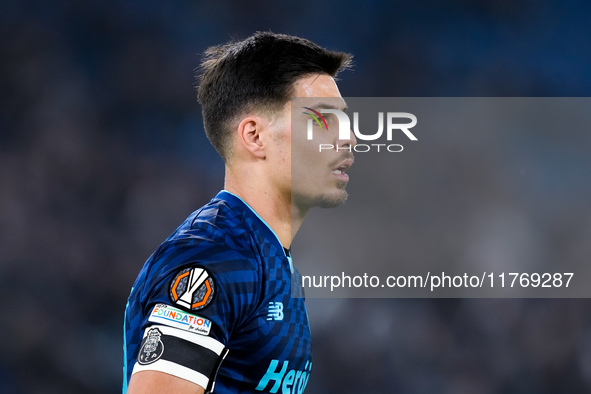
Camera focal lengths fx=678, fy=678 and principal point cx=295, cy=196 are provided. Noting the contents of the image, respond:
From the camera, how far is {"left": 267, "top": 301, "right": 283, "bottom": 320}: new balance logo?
6.31ft

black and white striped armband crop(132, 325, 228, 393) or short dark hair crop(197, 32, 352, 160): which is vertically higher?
short dark hair crop(197, 32, 352, 160)

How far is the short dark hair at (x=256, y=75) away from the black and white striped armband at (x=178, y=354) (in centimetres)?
85

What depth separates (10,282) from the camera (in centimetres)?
705

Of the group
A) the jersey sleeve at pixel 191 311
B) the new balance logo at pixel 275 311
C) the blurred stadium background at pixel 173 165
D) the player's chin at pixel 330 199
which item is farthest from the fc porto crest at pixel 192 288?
the blurred stadium background at pixel 173 165

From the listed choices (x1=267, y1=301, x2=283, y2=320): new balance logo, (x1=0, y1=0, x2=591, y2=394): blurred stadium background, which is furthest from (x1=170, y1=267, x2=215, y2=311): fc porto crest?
(x1=0, y1=0, x2=591, y2=394): blurred stadium background

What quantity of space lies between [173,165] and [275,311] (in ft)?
18.2

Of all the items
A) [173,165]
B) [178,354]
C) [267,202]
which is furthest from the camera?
[173,165]

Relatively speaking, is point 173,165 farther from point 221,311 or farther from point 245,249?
point 221,311

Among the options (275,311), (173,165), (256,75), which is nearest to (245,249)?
(275,311)

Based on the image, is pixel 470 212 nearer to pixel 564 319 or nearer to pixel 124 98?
pixel 564 319

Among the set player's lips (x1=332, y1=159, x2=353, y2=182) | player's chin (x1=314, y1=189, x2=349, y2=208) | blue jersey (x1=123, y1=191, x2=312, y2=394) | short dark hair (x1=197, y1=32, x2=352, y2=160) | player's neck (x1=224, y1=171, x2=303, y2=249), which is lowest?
blue jersey (x1=123, y1=191, x2=312, y2=394)

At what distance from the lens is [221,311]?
1695 mm

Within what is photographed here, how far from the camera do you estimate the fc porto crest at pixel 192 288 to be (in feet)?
5.43

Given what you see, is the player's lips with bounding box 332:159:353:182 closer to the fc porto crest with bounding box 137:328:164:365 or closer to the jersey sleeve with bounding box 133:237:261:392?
the jersey sleeve with bounding box 133:237:261:392
